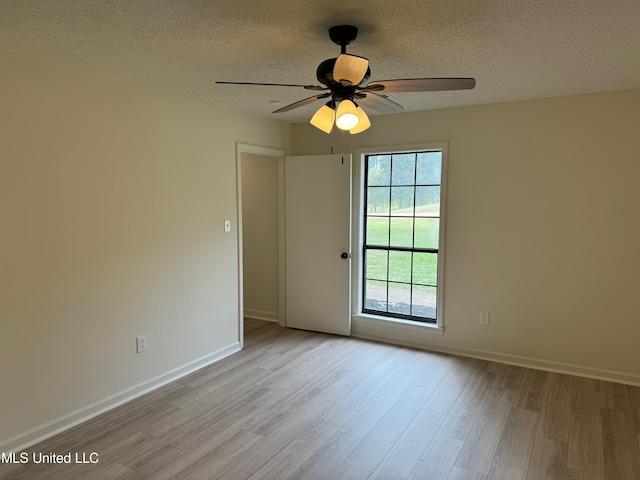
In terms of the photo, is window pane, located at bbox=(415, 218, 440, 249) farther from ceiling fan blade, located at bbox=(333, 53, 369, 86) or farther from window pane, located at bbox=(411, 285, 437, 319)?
ceiling fan blade, located at bbox=(333, 53, 369, 86)

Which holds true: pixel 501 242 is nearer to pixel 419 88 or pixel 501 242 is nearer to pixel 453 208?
pixel 453 208

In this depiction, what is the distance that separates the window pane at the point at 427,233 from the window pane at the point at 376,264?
0.39 meters

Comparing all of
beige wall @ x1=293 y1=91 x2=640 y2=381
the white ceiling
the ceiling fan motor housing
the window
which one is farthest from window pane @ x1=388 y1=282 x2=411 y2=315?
the ceiling fan motor housing

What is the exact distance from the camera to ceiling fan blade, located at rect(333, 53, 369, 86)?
6.34 feet

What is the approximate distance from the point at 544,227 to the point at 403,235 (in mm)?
1288

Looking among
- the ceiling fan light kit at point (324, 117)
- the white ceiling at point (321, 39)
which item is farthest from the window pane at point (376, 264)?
the ceiling fan light kit at point (324, 117)

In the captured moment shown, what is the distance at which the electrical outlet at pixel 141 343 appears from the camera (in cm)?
321

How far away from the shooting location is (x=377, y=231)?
14.8ft

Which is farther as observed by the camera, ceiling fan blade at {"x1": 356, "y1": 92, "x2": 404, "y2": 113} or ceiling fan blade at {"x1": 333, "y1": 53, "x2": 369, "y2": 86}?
ceiling fan blade at {"x1": 356, "y1": 92, "x2": 404, "y2": 113}

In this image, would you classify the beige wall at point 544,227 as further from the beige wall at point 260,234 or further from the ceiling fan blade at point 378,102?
the beige wall at point 260,234

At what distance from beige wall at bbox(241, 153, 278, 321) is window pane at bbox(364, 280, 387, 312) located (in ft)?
3.74

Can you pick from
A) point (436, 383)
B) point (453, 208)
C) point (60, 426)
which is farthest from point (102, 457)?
point (453, 208)

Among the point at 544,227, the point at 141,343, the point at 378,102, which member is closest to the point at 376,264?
the point at 544,227

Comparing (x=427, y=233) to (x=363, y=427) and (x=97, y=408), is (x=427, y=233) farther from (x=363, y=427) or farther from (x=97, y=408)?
(x=97, y=408)
